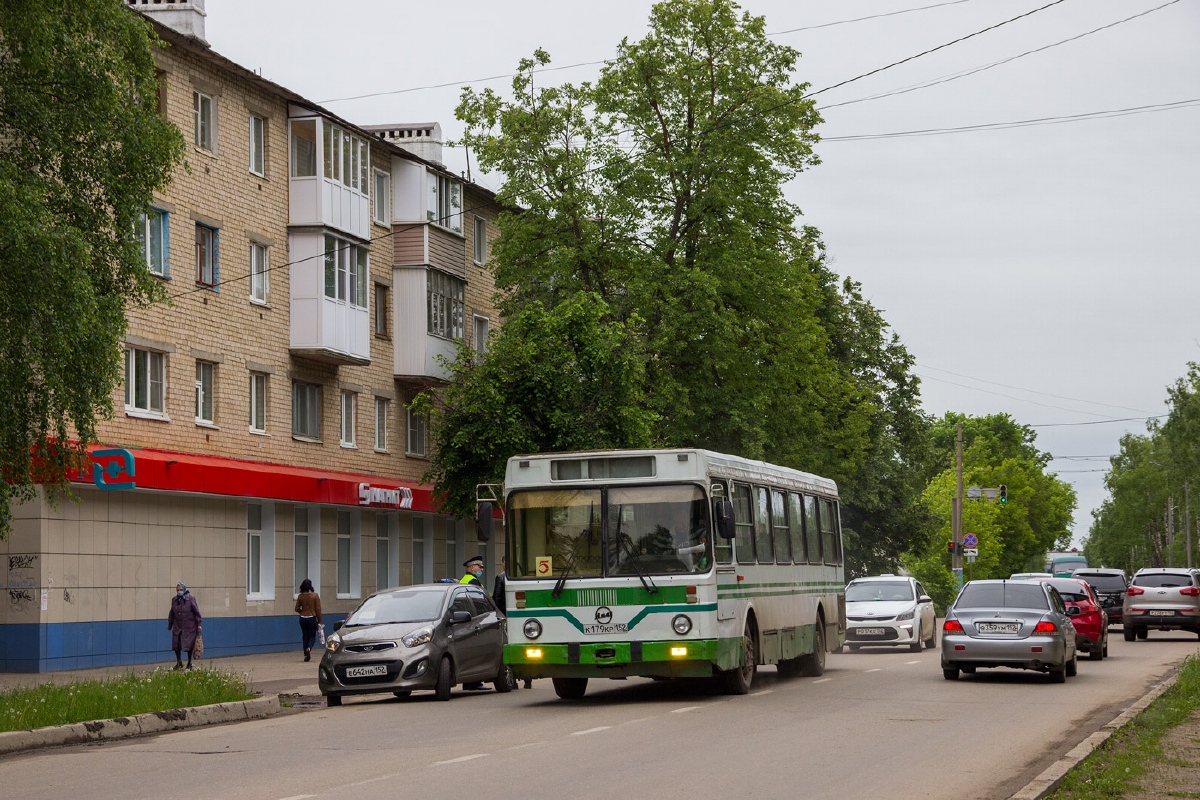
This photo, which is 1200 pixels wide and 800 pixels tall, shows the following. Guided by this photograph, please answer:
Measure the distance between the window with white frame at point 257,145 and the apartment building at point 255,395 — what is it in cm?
5

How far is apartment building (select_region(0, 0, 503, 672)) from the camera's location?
30203 mm

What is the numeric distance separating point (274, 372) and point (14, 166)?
1736cm

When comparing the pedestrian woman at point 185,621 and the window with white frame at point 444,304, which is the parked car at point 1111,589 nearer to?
the window with white frame at point 444,304

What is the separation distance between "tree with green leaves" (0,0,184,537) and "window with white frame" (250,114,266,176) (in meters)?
13.5

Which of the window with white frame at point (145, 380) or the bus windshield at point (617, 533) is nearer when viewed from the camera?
the bus windshield at point (617, 533)

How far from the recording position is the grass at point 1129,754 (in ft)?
35.7

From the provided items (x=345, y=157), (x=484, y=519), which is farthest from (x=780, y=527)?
(x=345, y=157)

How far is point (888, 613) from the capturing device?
33.9 m

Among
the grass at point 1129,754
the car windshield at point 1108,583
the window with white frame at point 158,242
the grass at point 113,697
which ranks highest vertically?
the window with white frame at point 158,242

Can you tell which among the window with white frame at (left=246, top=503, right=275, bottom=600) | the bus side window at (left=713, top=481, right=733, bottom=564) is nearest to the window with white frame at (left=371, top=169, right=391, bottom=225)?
the window with white frame at (left=246, top=503, right=275, bottom=600)

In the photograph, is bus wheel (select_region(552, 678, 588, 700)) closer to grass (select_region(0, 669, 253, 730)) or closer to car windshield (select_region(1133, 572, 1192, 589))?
grass (select_region(0, 669, 253, 730))

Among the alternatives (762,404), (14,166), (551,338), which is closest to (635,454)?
(14,166)

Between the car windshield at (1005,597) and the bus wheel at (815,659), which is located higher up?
the car windshield at (1005,597)

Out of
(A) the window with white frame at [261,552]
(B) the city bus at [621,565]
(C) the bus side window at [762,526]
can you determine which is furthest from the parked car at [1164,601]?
(B) the city bus at [621,565]
